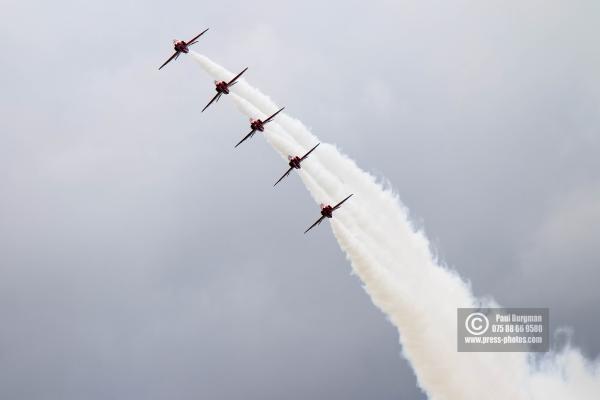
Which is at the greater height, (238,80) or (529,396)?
(238,80)

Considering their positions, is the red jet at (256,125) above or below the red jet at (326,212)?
above

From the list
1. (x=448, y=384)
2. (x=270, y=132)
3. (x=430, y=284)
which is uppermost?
(x=270, y=132)

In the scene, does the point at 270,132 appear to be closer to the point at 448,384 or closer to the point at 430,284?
the point at 430,284

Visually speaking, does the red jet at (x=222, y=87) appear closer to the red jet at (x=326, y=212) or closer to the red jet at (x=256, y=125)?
the red jet at (x=256, y=125)

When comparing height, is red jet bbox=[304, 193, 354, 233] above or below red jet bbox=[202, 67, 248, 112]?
below

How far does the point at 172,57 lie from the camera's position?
178875mm

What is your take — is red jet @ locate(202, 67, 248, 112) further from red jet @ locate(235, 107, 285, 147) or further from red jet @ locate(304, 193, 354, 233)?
red jet @ locate(304, 193, 354, 233)

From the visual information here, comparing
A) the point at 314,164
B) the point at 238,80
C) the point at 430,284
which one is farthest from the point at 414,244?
the point at 238,80

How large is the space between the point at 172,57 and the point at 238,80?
9728 mm

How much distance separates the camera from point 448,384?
604 ft

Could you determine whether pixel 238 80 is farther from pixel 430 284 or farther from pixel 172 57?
pixel 430 284

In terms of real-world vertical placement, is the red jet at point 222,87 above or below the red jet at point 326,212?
above

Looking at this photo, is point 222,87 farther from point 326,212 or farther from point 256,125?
point 326,212

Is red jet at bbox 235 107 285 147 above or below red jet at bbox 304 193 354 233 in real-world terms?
above
